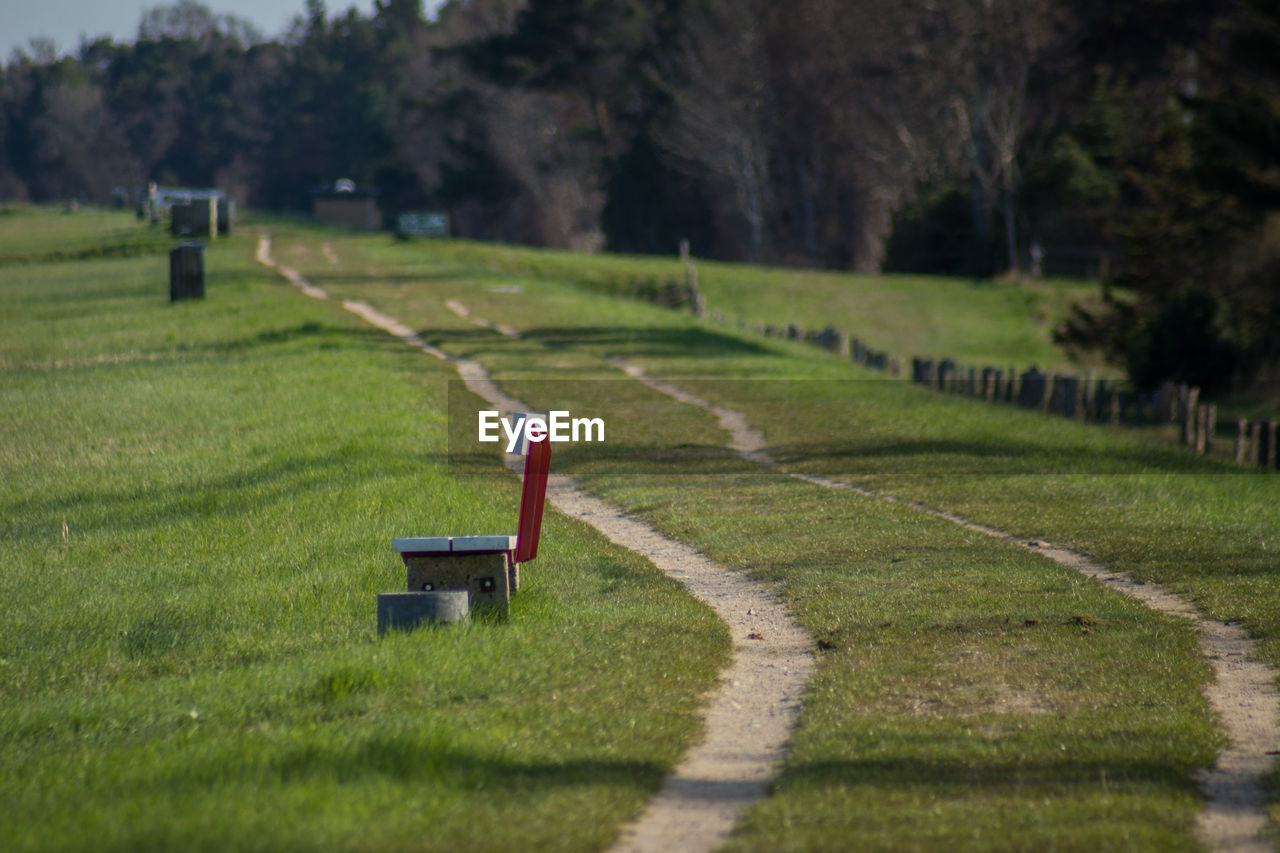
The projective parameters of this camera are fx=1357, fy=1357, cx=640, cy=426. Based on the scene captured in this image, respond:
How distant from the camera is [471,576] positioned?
8250 millimetres

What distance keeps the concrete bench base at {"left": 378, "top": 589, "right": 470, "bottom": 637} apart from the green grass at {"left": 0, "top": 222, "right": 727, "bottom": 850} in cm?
17

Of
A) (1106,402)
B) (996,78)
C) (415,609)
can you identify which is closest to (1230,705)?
(415,609)

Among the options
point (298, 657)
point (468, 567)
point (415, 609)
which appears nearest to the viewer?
point (298, 657)

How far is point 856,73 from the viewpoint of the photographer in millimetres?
62625

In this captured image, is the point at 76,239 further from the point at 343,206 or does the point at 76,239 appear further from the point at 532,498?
the point at 532,498

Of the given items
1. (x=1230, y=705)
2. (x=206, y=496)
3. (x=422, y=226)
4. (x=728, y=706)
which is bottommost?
(x=206, y=496)

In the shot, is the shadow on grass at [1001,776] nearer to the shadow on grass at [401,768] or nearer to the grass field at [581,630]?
the grass field at [581,630]

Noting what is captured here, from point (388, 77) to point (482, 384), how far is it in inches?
4127

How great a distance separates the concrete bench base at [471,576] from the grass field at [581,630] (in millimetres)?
205

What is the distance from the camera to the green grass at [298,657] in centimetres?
527

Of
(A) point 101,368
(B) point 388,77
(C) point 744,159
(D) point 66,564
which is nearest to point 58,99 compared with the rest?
(B) point 388,77

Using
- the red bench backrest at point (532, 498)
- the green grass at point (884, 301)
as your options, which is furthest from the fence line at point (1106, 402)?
the green grass at point (884, 301)

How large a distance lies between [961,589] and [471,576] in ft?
10.9

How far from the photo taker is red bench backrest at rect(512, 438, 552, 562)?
28.2ft
